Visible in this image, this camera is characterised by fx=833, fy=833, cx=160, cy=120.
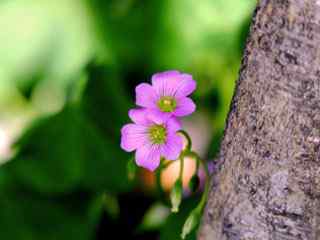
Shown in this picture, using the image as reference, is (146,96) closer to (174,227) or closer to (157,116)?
(157,116)

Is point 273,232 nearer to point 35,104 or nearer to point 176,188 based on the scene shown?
point 176,188

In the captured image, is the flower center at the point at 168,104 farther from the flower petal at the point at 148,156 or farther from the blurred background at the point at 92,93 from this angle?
the blurred background at the point at 92,93

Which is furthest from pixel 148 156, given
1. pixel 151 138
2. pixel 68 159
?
pixel 68 159

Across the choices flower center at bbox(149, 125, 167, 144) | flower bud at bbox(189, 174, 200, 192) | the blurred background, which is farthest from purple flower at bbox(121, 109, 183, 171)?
the blurred background

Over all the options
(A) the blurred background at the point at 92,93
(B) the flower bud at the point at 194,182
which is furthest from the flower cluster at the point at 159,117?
(A) the blurred background at the point at 92,93

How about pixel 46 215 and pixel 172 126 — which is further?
pixel 46 215

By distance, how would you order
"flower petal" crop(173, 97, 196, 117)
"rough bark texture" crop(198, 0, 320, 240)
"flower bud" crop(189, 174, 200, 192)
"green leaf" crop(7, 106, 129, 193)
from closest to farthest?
1. "rough bark texture" crop(198, 0, 320, 240)
2. "flower petal" crop(173, 97, 196, 117)
3. "flower bud" crop(189, 174, 200, 192)
4. "green leaf" crop(7, 106, 129, 193)

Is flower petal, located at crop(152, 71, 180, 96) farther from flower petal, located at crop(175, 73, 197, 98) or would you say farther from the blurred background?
the blurred background
